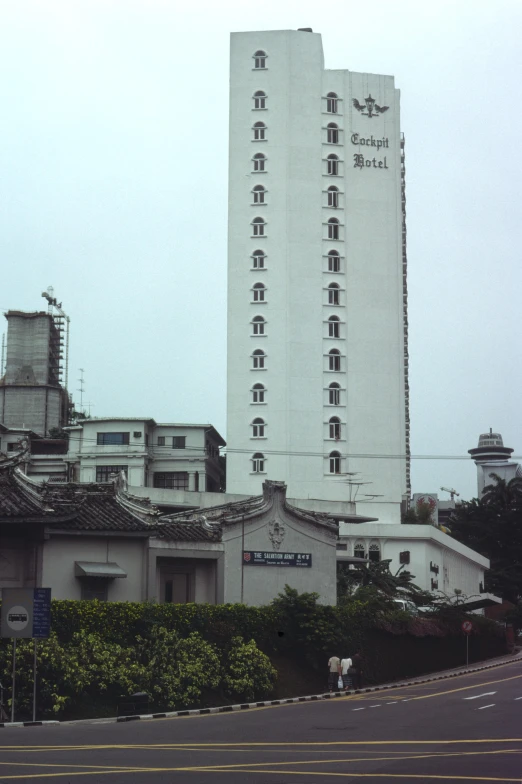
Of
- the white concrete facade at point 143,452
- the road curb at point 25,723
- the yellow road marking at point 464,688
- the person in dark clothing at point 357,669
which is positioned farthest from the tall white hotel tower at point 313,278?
the road curb at point 25,723

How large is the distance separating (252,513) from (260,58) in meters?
66.7

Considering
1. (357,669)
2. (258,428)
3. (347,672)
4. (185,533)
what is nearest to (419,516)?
(258,428)

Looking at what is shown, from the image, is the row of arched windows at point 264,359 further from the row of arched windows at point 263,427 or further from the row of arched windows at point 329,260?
the row of arched windows at point 329,260

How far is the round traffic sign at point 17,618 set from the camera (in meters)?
31.0

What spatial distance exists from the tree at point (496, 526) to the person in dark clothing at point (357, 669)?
6355 centimetres

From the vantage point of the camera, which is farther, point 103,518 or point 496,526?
point 496,526

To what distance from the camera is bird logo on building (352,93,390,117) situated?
4058 inches

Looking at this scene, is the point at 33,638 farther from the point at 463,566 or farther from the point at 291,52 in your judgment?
the point at 291,52

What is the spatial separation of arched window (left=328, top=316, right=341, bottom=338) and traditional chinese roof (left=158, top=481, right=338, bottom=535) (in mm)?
51285

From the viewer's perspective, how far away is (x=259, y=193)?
329 ft

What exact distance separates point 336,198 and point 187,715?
7259 centimetres

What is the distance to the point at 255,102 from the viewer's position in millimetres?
102000

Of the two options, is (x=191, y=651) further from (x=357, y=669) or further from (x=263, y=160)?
(x=263, y=160)

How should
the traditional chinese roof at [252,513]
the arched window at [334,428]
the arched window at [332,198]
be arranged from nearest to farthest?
the traditional chinese roof at [252,513]
the arched window at [334,428]
the arched window at [332,198]
